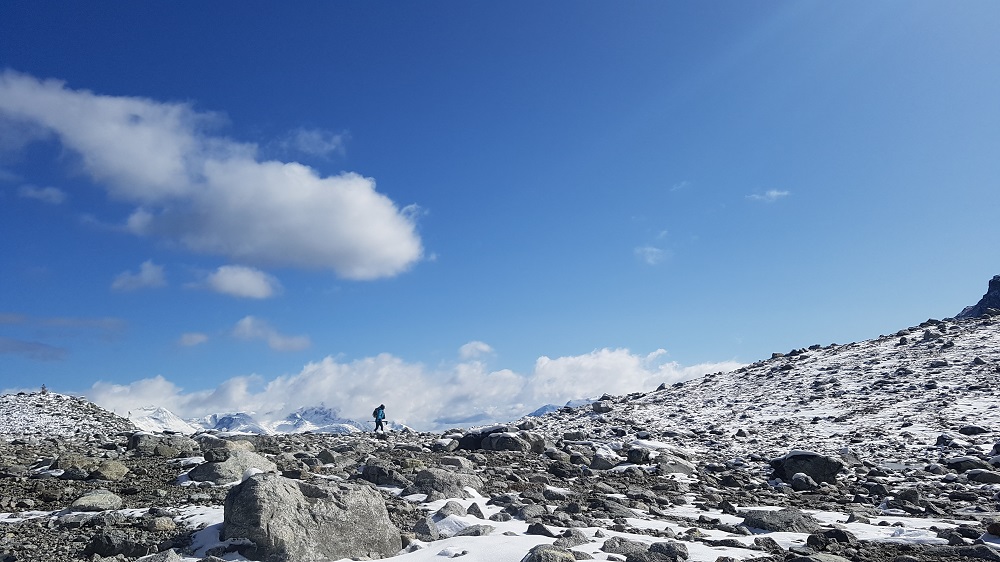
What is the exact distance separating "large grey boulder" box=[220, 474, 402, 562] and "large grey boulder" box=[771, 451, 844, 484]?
13711 millimetres

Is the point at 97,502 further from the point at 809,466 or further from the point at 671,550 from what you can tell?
the point at 809,466

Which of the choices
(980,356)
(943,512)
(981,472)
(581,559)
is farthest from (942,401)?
(581,559)

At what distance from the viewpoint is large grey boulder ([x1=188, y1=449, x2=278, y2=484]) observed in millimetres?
12062

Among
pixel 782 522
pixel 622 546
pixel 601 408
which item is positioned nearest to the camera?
pixel 622 546

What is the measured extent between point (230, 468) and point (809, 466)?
15.7m

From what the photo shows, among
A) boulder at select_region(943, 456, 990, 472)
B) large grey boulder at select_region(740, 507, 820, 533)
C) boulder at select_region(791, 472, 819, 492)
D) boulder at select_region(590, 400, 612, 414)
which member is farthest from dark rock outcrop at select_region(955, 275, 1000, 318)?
large grey boulder at select_region(740, 507, 820, 533)

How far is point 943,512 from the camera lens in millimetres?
12633

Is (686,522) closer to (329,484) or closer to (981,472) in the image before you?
(329,484)

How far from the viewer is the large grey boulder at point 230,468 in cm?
1206

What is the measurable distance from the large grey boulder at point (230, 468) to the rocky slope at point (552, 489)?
0.04m

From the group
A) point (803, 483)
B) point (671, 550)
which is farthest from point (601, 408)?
point (671, 550)

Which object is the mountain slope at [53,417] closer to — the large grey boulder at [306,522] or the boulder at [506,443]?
the boulder at [506,443]

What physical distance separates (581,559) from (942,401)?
1148 inches

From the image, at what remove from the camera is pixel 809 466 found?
1741 cm
